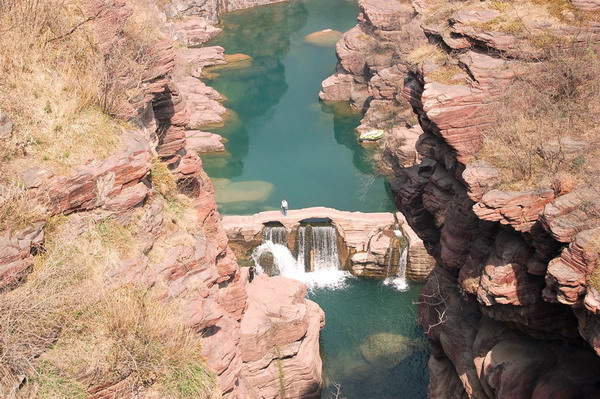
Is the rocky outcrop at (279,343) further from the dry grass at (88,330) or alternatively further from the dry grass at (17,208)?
the dry grass at (17,208)

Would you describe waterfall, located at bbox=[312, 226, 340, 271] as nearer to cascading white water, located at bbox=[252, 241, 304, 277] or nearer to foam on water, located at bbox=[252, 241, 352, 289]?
foam on water, located at bbox=[252, 241, 352, 289]

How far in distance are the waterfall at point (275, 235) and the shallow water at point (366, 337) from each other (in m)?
3.40

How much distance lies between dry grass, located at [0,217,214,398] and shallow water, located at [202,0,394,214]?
26270mm

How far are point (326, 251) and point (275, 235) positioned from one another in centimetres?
284

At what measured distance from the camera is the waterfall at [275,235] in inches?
1379

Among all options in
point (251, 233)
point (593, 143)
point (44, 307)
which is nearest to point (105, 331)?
point (44, 307)

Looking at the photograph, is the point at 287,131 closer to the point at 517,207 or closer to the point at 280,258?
the point at 280,258

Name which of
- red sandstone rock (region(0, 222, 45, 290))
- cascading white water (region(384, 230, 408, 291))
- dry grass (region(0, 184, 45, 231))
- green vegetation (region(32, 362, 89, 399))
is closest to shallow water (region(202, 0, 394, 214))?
cascading white water (region(384, 230, 408, 291))

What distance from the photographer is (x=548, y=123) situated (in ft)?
59.0

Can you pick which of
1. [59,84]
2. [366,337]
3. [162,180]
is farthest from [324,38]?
[59,84]

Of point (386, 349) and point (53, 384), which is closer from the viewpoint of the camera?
point (53, 384)

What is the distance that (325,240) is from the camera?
34.9m

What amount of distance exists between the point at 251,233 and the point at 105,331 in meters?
22.4

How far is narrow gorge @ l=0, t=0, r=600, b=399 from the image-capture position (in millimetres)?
12711
